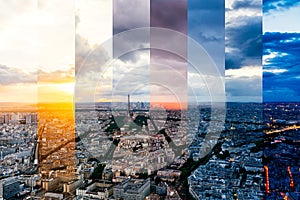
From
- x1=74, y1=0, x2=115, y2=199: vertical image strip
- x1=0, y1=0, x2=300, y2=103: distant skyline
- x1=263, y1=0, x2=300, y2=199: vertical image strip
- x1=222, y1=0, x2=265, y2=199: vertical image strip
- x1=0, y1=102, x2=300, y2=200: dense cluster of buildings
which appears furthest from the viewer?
x1=222, y1=0, x2=265, y2=199: vertical image strip

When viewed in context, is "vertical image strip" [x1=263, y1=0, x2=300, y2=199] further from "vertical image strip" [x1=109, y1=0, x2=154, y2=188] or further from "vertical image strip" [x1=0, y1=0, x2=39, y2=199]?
"vertical image strip" [x1=0, y1=0, x2=39, y2=199]

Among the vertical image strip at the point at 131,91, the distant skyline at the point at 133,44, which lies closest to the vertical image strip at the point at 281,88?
the distant skyline at the point at 133,44

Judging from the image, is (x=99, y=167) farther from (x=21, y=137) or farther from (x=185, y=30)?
(x=185, y=30)

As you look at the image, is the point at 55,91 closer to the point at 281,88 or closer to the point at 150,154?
the point at 150,154

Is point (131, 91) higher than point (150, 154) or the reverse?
higher

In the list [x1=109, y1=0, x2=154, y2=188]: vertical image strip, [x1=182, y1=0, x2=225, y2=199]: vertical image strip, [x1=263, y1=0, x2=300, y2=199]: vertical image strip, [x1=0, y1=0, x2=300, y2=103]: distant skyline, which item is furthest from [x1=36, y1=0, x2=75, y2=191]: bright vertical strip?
[x1=263, y1=0, x2=300, y2=199]: vertical image strip

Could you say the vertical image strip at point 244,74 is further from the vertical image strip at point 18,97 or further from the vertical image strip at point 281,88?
the vertical image strip at point 18,97

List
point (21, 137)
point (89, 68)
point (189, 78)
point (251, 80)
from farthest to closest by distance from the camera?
1. point (21, 137)
2. point (251, 80)
3. point (189, 78)
4. point (89, 68)

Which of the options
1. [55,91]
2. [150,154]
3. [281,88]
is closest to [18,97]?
[55,91]

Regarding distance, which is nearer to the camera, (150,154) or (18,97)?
(150,154)

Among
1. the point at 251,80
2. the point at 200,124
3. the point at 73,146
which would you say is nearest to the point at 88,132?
the point at 73,146

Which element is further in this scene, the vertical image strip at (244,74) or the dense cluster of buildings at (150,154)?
the vertical image strip at (244,74)
